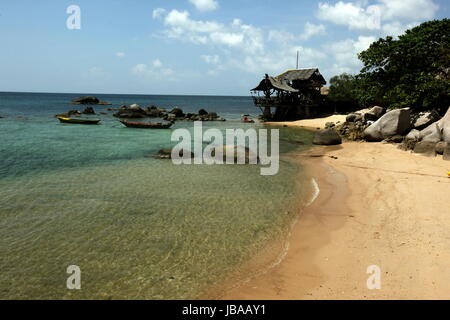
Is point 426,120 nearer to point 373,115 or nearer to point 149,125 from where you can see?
point 373,115

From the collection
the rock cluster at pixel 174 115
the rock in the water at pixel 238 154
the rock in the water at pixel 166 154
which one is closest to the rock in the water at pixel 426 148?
the rock in the water at pixel 238 154

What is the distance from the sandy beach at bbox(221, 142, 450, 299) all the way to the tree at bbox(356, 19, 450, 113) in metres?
10.2

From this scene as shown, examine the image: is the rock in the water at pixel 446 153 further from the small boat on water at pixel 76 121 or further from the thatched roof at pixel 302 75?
the small boat on water at pixel 76 121

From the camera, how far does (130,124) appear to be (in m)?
35.1

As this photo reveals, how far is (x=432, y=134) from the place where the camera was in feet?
60.1

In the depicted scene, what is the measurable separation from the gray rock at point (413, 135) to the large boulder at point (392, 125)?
37.9 inches

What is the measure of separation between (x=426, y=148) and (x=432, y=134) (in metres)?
1.96

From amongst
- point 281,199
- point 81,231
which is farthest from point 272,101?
point 81,231

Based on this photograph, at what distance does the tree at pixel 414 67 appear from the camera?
21.4 metres

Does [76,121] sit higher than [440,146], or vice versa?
[76,121]

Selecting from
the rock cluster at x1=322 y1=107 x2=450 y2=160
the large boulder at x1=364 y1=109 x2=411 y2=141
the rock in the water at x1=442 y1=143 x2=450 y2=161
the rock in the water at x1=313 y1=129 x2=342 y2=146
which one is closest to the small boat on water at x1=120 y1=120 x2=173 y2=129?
the rock cluster at x1=322 y1=107 x2=450 y2=160

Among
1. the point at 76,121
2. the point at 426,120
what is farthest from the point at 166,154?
the point at 76,121

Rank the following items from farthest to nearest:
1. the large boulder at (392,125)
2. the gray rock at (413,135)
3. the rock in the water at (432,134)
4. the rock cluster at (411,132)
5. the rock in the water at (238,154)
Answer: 1. the large boulder at (392,125)
2. the gray rock at (413,135)
3. the rock in the water at (432,134)
4. the rock in the water at (238,154)
5. the rock cluster at (411,132)
